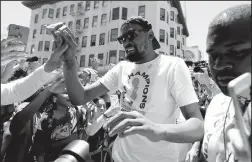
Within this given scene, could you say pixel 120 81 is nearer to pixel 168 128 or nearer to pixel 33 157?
pixel 168 128

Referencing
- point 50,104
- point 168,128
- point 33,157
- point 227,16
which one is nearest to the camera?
point 227,16

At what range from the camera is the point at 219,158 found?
59.5 inches

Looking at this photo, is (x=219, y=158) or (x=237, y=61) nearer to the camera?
(x=237, y=61)

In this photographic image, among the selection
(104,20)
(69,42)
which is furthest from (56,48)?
(104,20)

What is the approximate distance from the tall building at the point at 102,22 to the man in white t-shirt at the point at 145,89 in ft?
96.2

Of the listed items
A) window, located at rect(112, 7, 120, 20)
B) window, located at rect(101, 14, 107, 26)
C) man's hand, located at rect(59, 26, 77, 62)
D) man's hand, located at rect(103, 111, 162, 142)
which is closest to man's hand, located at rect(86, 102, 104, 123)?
man's hand, located at rect(59, 26, 77, 62)

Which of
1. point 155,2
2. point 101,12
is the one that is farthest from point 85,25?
point 155,2

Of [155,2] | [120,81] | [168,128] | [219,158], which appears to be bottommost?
[219,158]

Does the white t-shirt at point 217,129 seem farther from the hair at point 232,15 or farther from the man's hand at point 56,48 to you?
the man's hand at point 56,48

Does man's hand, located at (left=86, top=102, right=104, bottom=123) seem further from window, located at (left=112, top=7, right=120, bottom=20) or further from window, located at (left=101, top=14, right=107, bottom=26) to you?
A: window, located at (left=101, top=14, right=107, bottom=26)

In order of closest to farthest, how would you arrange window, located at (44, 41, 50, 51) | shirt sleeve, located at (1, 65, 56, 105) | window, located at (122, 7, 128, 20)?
shirt sleeve, located at (1, 65, 56, 105) → window, located at (122, 7, 128, 20) → window, located at (44, 41, 50, 51)

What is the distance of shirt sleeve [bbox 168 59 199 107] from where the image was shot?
81.2 inches

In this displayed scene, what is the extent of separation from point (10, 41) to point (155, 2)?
34.3 m

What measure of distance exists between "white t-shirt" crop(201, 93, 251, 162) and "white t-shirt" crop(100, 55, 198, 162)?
0.27 meters
